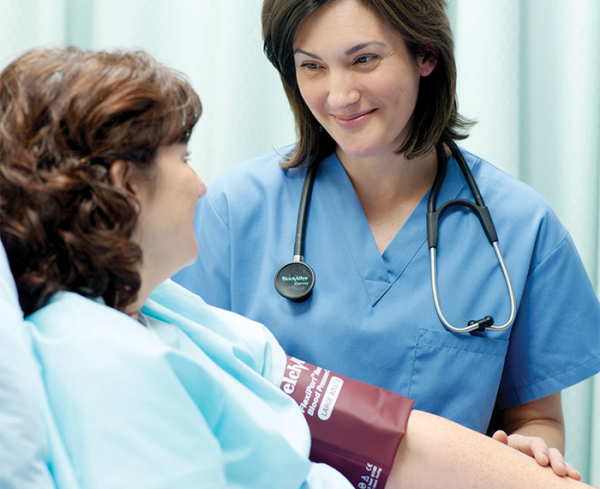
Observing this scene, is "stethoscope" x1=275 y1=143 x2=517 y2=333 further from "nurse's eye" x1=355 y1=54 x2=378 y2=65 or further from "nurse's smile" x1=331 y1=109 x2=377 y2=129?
"nurse's eye" x1=355 y1=54 x2=378 y2=65

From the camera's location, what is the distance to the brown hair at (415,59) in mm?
1106

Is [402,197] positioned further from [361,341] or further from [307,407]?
[307,407]

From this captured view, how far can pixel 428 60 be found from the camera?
1.22 meters

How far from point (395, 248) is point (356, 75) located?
0.35 metres

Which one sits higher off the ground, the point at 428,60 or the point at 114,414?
the point at 428,60

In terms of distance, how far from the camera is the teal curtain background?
5.31 ft

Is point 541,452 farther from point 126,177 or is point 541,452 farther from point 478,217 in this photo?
point 126,177

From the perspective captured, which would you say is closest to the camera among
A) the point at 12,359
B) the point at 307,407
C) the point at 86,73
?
the point at 12,359

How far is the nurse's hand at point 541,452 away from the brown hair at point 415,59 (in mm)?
586

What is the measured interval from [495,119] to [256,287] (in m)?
0.87

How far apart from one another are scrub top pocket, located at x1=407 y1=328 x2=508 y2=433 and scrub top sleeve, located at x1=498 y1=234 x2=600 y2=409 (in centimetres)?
10

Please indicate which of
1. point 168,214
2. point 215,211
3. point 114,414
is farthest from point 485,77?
point 114,414

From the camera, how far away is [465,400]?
112 cm

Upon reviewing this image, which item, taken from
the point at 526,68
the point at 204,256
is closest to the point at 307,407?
the point at 204,256
